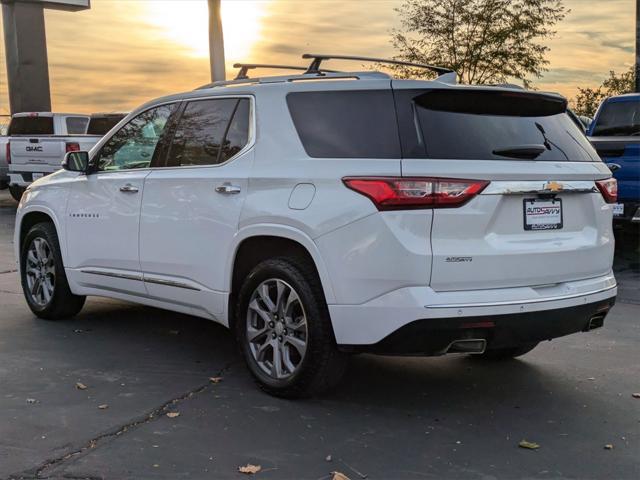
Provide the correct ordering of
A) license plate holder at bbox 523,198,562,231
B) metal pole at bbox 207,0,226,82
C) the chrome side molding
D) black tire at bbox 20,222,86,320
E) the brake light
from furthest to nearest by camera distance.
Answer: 1. the brake light
2. metal pole at bbox 207,0,226,82
3. black tire at bbox 20,222,86,320
4. the chrome side molding
5. license plate holder at bbox 523,198,562,231

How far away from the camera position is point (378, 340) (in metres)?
4.13

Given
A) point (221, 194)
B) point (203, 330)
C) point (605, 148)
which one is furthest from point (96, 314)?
point (605, 148)

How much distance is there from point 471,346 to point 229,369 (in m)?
1.85

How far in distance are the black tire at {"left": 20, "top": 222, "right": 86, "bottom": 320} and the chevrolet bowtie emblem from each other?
13.2 feet

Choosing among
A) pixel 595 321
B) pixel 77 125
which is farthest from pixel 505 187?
pixel 77 125

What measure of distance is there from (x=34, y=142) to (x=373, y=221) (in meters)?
15.8

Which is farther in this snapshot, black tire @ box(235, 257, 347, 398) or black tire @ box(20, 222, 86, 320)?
black tire @ box(20, 222, 86, 320)

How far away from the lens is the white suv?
13.2ft

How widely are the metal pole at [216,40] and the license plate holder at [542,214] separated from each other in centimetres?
1287

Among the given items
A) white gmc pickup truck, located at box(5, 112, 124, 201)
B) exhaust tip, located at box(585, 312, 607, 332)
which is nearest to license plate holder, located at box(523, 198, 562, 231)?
exhaust tip, located at box(585, 312, 607, 332)

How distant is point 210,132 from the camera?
17.4 ft

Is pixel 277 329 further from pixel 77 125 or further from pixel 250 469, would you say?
pixel 77 125

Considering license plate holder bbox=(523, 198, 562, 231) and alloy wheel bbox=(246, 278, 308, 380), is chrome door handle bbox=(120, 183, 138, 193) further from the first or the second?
license plate holder bbox=(523, 198, 562, 231)

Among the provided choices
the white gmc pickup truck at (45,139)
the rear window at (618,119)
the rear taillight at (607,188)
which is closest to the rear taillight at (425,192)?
the rear taillight at (607,188)
